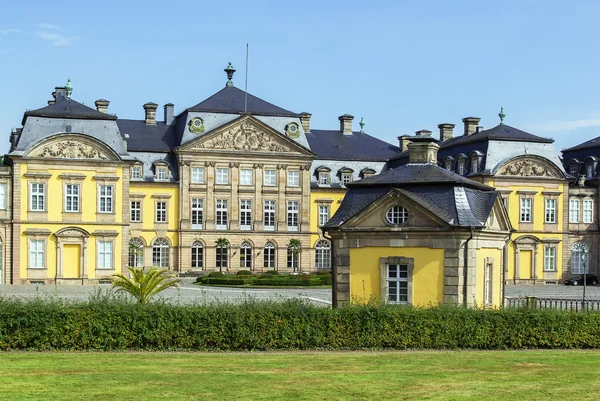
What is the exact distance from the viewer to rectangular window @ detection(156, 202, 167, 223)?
66.6 meters

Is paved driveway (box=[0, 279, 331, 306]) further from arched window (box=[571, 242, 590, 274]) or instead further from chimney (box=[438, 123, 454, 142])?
chimney (box=[438, 123, 454, 142])

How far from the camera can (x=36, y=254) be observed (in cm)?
5450

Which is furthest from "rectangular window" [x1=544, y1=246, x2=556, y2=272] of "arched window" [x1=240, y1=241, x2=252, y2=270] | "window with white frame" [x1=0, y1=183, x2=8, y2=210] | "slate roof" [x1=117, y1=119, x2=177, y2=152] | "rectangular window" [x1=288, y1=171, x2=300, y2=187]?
"window with white frame" [x1=0, y1=183, x2=8, y2=210]

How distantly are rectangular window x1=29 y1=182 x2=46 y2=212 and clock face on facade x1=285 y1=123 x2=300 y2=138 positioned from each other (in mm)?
19922

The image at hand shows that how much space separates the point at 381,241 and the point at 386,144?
49973mm

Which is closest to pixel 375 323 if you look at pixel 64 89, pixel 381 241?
pixel 381 241

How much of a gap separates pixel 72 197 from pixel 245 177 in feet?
52.3

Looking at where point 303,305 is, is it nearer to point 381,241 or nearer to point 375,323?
point 375,323

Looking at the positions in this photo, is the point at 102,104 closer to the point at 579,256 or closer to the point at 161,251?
the point at 161,251

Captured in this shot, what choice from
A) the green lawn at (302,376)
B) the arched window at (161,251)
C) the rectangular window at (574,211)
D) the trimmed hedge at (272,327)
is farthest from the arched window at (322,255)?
the green lawn at (302,376)

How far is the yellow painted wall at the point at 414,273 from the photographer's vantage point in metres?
26.3

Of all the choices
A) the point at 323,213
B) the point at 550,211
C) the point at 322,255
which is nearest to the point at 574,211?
the point at 550,211

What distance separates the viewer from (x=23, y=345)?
69.0 ft

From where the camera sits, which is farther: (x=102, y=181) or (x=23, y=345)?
(x=102, y=181)
